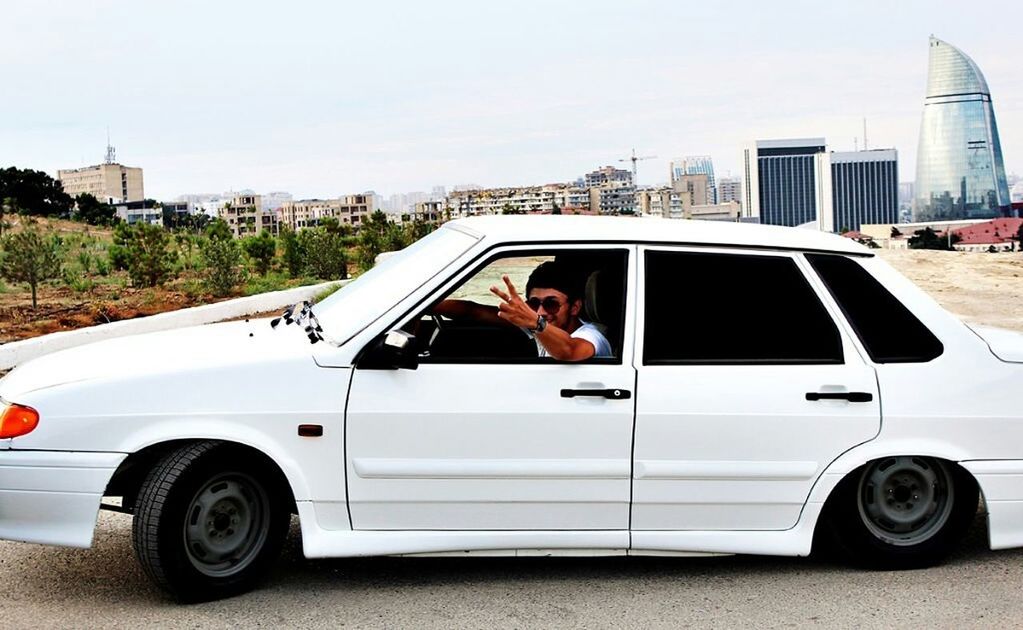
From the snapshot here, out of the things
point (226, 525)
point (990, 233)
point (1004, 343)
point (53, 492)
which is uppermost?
Answer: point (1004, 343)

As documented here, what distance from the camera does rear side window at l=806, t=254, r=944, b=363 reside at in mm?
5594

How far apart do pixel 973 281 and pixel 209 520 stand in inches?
984

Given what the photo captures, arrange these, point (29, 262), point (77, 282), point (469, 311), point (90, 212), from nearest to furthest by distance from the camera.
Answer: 1. point (469, 311)
2. point (29, 262)
3. point (77, 282)
4. point (90, 212)

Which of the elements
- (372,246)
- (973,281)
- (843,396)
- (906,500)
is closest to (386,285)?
(843,396)

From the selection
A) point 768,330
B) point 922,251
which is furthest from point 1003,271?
point 768,330

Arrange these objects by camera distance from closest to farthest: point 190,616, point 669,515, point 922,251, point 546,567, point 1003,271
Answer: point 190,616 < point 669,515 < point 546,567 < point 1003,271 < point 922,251

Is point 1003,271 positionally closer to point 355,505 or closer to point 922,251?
point 922,251

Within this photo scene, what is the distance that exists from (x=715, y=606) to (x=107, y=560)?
9.20 ft

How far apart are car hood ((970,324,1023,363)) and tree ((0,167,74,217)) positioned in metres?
66.2

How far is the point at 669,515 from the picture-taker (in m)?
5.36

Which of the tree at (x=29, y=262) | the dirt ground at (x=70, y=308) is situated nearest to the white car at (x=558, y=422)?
the dirt ground at (x=70, y=308)

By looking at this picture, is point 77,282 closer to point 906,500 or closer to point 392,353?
point 392,353

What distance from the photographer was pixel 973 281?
2739 centimetres

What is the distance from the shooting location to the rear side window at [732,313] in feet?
17.9
